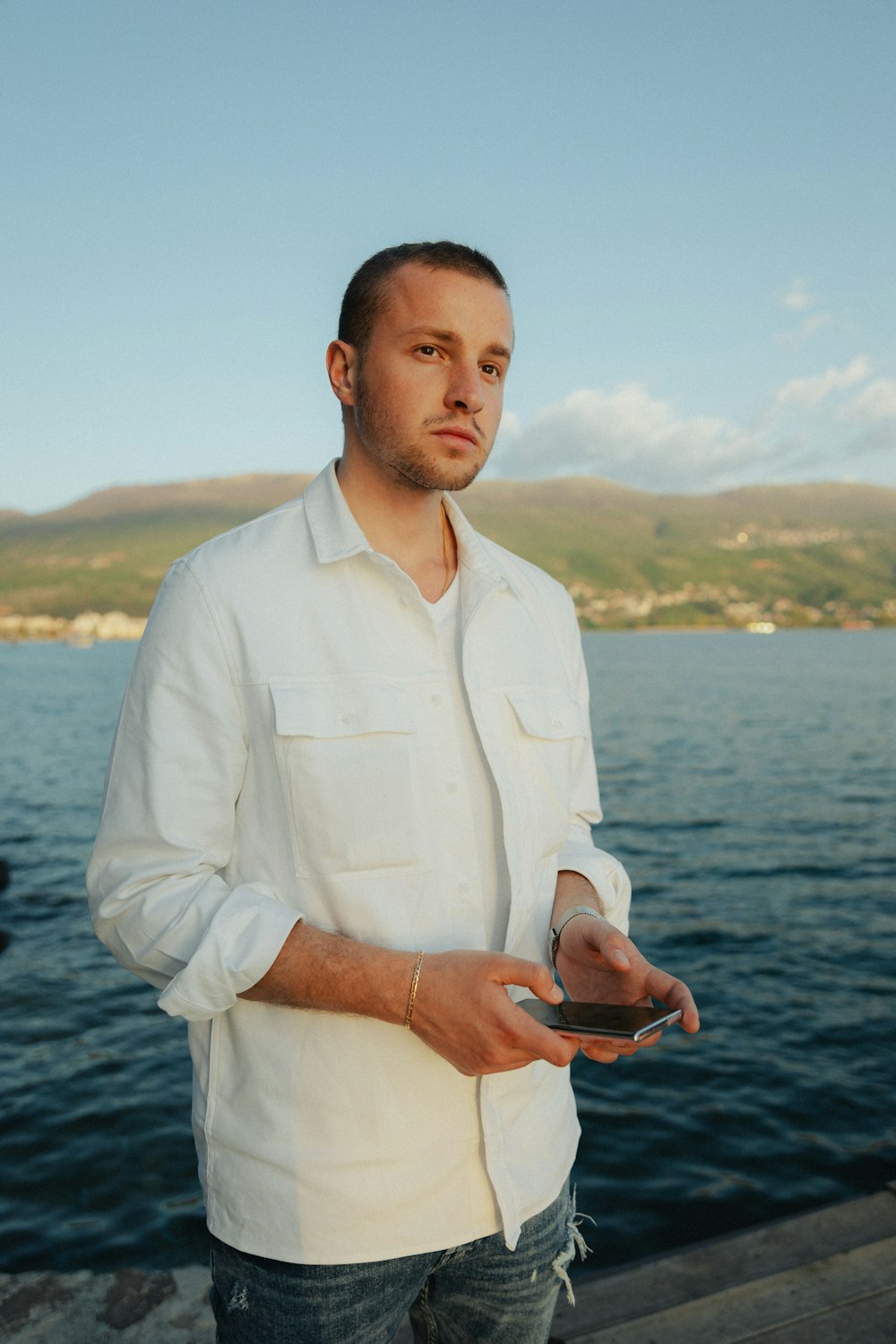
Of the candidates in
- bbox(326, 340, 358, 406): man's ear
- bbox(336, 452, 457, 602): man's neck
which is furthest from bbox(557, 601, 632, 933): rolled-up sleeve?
bbox(326, 340, 358, 406): man's ear

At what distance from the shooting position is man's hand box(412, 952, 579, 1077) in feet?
5.91

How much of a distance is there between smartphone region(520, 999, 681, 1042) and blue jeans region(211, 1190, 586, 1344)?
0.63 metres

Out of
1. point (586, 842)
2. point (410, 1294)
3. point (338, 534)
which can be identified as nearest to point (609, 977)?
point (586, 842)

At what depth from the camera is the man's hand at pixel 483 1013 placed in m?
1.80

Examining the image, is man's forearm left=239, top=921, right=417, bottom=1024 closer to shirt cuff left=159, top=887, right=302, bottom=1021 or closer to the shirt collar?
shirt cuff left=159, top=887, right=302, bottom=1021

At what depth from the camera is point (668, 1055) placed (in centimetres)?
1028

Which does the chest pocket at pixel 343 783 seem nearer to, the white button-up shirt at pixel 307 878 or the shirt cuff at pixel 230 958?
the white button-up shirt at pixel 307 878

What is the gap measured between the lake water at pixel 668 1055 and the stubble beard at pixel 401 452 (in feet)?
21.6

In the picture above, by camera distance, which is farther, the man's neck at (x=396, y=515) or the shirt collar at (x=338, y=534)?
the man's neck at (x=396, y=515)

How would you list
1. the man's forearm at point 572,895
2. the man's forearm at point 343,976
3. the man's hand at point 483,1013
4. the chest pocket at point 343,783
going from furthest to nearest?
the man's forearm at point 572,895 → the chest pocket at point 343,783 → the man's forearm at point 343,976 → the man's hand at point 483,1013

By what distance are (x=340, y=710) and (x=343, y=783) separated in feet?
0.53

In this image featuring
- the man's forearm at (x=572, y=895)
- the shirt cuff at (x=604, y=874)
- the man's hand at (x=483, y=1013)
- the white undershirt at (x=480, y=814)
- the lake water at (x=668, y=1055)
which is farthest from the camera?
the lake water at (x=668, y=1055)

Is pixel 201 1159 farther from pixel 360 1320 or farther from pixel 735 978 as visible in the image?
pixel 735 978

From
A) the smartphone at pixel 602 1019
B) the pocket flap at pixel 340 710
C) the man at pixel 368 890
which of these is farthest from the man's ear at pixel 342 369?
the smartphone at pixel 602 1019
